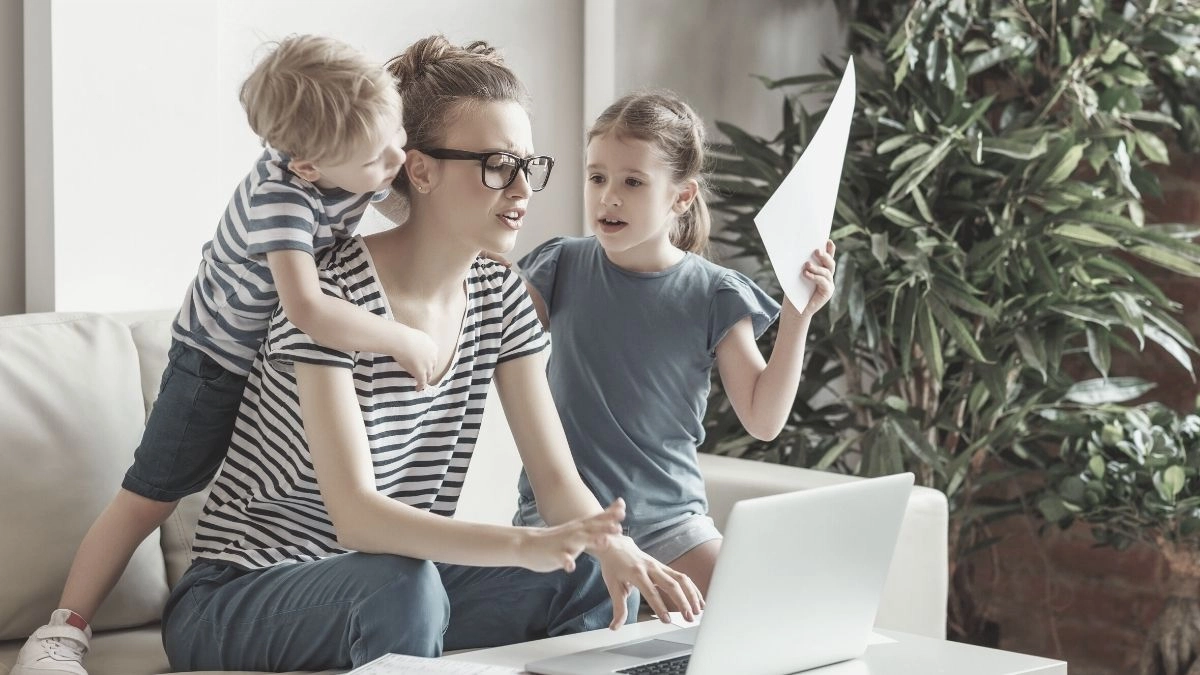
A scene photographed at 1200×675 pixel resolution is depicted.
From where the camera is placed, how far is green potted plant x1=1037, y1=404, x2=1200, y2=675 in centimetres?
258

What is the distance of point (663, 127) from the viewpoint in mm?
1937

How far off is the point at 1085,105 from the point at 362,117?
1804 millimetres

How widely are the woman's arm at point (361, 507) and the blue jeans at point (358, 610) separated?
1.6 inches

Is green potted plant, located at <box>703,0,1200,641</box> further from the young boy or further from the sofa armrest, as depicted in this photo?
the young boy

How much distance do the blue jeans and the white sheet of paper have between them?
427 mm

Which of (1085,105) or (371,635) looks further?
(1085,105)

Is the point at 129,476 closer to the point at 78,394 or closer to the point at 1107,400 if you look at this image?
the point at 78,394

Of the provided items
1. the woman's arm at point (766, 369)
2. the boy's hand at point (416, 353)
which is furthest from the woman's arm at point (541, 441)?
the woman's arm at point (766, 369)

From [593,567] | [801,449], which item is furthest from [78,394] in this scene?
[801,449]

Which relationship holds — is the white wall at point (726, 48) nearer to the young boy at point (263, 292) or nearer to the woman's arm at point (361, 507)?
the young boy at point (263, 292)

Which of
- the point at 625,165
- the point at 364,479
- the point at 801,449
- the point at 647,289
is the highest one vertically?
the point at 625,165

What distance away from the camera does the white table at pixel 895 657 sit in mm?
1440

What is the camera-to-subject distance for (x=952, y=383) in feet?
9.53

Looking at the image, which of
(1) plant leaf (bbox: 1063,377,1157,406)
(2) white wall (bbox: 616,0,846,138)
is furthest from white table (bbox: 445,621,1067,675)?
(2) white wall (bbox: 616,0,846,138)
